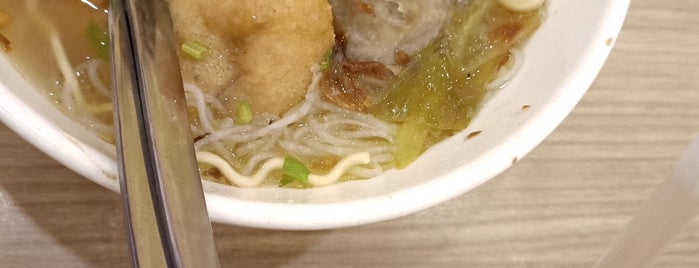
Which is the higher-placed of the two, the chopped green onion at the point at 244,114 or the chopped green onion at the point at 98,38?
the chopped green onion at the point at 98,38

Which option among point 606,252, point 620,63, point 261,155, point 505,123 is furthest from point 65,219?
point 620,63

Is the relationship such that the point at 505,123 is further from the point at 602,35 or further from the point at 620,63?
the point at 620,63

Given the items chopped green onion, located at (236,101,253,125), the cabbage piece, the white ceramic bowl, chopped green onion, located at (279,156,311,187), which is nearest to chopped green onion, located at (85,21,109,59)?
the white ceramic bowl

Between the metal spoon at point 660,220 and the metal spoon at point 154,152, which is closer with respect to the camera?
the metal spoon at point 154,152

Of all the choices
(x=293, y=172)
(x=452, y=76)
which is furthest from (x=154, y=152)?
(x=452, y=76)

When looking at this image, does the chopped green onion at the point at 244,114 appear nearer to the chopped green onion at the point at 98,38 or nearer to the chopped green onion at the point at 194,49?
the chopped green onion at the point at 194,49

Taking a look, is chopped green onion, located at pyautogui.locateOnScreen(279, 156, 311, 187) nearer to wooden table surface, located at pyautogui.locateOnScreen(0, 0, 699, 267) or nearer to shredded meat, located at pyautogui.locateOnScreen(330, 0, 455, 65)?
wooden table surface, located at pyautogui.locateOnScreen(0, 0, 699, 267)

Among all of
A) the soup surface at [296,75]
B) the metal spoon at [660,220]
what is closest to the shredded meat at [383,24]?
the soup surface at [296,75]
